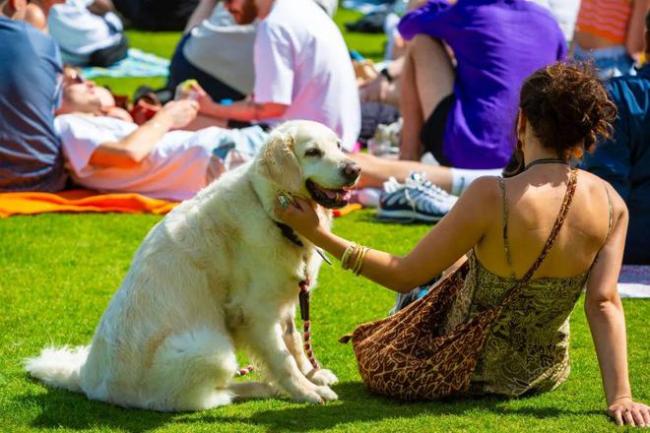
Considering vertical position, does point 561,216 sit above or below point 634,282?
above

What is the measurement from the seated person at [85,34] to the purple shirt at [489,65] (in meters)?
5.57

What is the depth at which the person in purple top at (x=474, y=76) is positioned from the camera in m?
7.80

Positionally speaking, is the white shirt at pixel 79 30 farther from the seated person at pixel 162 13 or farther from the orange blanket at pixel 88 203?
the orange blanket at pixel 88 203

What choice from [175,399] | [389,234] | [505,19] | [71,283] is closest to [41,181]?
[71,283]

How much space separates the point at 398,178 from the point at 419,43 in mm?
1050

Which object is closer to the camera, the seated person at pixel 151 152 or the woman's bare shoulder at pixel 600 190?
the woman's bare shoulder at pixel 600 190

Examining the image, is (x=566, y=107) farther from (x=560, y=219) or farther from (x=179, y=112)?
(x=179, y=112)

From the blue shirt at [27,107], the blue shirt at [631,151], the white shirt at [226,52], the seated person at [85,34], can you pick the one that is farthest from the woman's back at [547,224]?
the seated person at [85,34]

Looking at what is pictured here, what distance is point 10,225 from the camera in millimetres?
7258

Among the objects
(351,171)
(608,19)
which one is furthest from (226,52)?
(351,171)

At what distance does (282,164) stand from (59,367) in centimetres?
125

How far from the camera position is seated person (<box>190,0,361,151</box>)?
25.6 feet

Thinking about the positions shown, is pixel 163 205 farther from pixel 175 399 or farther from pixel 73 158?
pixel 175 399

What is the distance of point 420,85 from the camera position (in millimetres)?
8188
